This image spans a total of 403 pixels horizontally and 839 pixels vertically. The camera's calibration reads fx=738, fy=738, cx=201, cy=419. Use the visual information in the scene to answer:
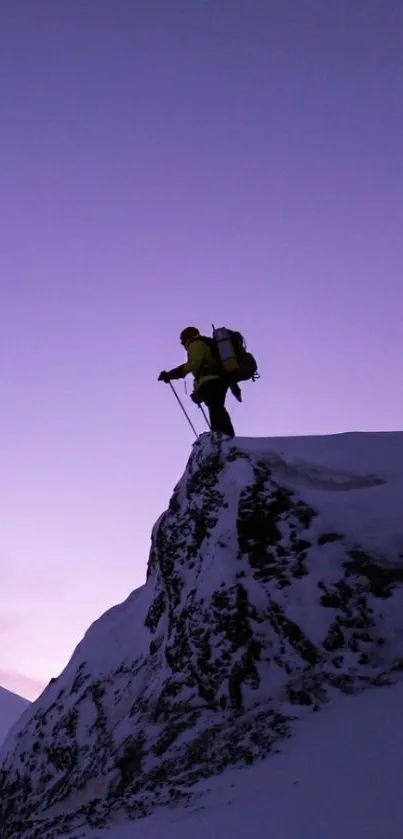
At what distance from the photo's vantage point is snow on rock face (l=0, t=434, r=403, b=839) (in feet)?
23.0

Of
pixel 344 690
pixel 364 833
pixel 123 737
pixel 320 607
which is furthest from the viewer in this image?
pixel 123 737

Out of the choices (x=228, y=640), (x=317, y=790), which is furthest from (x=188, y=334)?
(x=317, y=790)

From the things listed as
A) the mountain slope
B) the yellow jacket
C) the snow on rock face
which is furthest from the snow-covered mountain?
the mountain slope

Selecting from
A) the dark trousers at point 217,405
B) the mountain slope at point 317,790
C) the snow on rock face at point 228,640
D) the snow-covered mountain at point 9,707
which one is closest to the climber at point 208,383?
the dark trousers at point 217,405

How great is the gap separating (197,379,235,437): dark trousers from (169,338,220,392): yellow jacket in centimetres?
14

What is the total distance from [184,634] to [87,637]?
12.3ft

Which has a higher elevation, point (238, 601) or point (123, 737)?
point (238, 601)

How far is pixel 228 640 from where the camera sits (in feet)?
25.5

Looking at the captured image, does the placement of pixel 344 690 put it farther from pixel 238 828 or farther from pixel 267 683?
pixel 238 828

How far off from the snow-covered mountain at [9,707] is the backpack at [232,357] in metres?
41.2

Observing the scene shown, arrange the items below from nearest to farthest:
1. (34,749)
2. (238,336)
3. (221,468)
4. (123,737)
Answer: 1. (123,737)
2. (221,468)
3. (34,749)
4. (238,336)

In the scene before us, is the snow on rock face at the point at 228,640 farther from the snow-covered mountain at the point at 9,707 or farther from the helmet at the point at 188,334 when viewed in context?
the snow-covered mountain at the point at 9,707

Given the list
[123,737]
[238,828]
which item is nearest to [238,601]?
[123,737]

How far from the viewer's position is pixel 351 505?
27.8 feet
